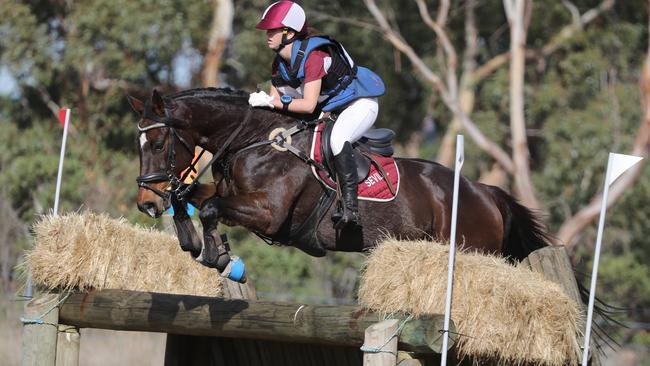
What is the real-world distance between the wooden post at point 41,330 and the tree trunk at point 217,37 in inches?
599

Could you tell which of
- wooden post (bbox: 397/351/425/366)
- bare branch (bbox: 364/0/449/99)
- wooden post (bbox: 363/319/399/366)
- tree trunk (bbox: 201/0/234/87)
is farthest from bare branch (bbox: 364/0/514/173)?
wooden post (bbox: 363/319/399/366)

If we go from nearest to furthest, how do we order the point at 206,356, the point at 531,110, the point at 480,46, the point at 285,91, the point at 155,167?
the point at 155,167
the point at 285,91
the point at 206,356
the point at 531,110
the point at 480,46

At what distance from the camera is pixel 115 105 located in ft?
72.1

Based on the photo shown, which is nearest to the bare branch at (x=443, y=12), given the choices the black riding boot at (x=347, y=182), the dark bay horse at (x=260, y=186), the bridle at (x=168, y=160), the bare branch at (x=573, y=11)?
the bare branch at (x=573, y=11)

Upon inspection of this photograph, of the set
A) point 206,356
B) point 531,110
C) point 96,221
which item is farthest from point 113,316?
point 531,110

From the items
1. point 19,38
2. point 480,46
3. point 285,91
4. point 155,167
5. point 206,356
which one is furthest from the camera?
point 480,46

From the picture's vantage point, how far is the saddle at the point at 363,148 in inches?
282

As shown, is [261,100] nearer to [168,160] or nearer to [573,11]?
[168,160]

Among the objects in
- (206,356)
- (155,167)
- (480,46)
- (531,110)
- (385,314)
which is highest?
(480,46)

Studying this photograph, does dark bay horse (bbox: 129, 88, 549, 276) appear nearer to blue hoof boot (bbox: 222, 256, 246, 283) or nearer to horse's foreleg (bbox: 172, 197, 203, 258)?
horse's foreleg (bbox: 172, 197, 203, 258)

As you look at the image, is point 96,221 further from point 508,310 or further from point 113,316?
point 508,310

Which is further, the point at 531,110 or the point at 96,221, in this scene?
the point at 531,110

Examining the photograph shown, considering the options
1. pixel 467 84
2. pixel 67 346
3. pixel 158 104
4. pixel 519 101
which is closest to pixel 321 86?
pixel 158 104

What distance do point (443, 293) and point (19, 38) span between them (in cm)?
1736
